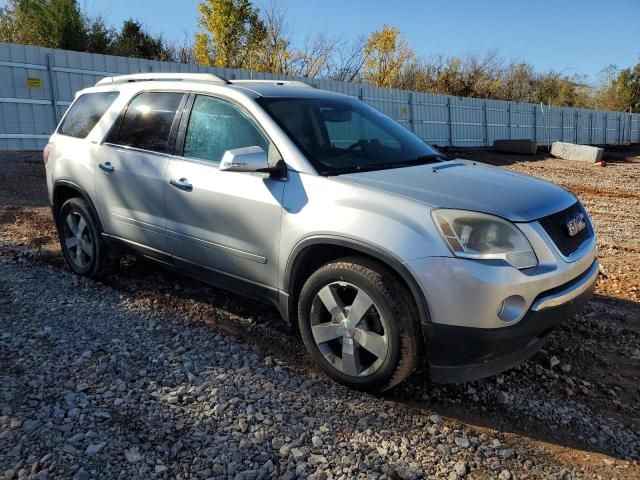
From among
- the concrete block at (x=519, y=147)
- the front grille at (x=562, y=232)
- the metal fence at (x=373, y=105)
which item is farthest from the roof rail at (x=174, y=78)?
the concrete block at (x=519, y=147)

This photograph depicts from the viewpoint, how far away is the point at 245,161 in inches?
124

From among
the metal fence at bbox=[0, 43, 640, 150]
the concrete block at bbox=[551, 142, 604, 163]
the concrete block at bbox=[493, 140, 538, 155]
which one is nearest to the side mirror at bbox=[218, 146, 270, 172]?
the metal fence at bbox=[0, 43, 640, 150]

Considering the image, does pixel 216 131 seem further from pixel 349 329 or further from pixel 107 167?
pixel 349 329

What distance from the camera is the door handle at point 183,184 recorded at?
12.2ft

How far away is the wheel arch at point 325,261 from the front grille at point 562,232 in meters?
0.80

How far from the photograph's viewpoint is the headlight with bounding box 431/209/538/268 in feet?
8.71

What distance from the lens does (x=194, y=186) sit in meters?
3.67

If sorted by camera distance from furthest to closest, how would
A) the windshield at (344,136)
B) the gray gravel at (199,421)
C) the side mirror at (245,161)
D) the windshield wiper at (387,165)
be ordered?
the windshield at (344,136), the windshield wiper at (387,165), the side mirror at (245,161), the gray gravel at (199,421)

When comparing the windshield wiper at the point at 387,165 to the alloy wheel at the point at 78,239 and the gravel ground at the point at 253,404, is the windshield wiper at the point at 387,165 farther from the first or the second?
the alloy wheel at the point at 78,239

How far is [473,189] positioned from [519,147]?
22210 mm

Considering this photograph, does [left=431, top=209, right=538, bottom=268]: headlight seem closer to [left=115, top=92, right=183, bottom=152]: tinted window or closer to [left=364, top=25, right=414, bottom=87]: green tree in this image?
[left=115, top=92, right=183, bottom=152]: tinted window

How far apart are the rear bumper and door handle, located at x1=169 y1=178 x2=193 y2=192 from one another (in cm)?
196

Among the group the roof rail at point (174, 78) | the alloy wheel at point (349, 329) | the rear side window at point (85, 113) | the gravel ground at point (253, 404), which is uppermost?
the roof rail at point (174, 78)

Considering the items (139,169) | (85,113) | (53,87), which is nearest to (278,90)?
(139,169)
